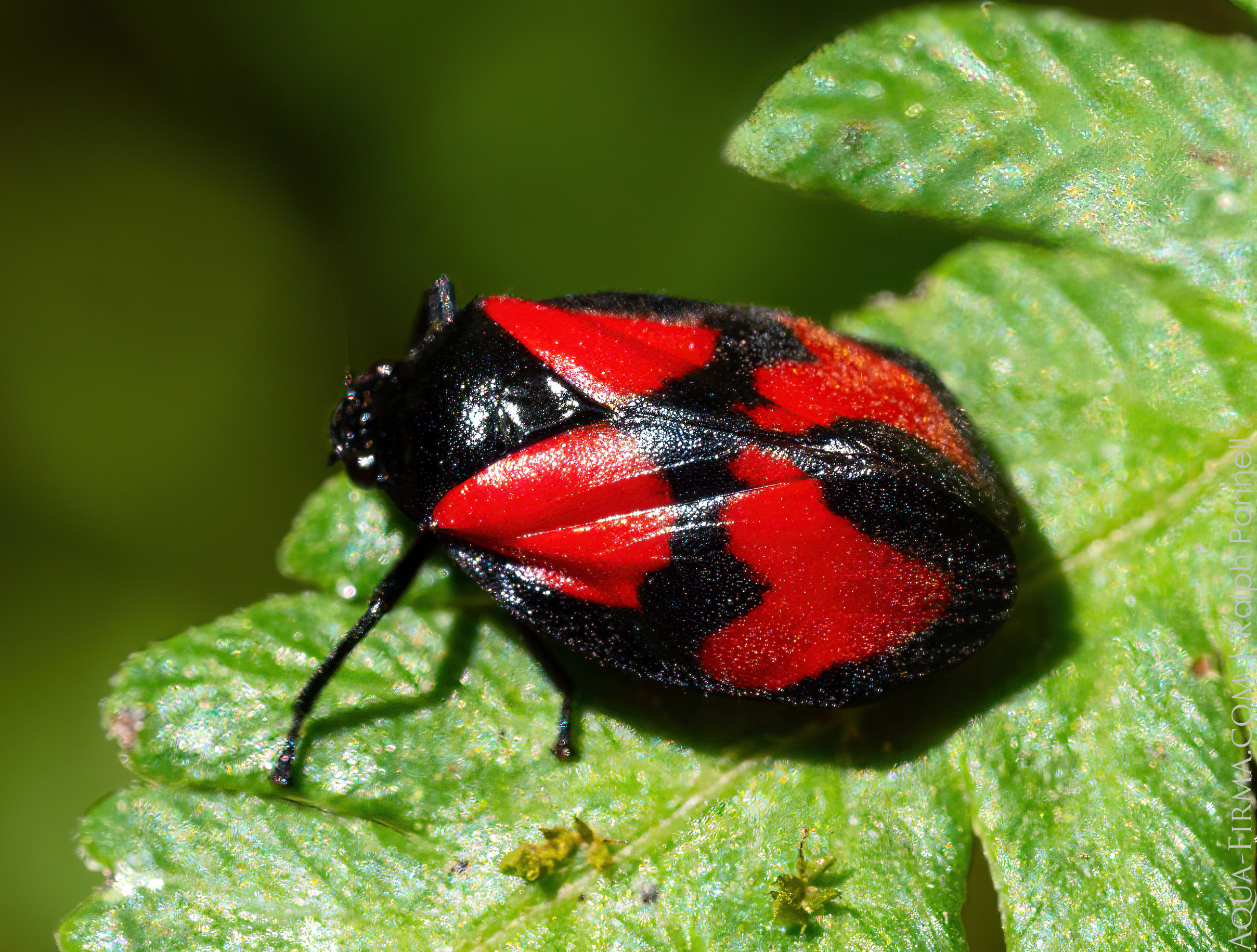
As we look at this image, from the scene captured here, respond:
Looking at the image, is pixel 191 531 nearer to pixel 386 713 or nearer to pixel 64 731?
pixel 64 731

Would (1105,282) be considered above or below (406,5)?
below

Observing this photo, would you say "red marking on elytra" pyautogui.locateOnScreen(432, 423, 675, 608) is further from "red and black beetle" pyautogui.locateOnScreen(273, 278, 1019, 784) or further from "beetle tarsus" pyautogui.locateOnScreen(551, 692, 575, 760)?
"beetle tarsus" pyautogui.locateOnScreen(551, 692, 575, 760)

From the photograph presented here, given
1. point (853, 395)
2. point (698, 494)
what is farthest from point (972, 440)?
point (698, 494)

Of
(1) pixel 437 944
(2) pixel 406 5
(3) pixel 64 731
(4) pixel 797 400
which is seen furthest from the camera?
(2) pixel 406 5

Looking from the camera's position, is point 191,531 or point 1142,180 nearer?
point 1142,180

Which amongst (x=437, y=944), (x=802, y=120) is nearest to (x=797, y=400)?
(x=802, y=120)
